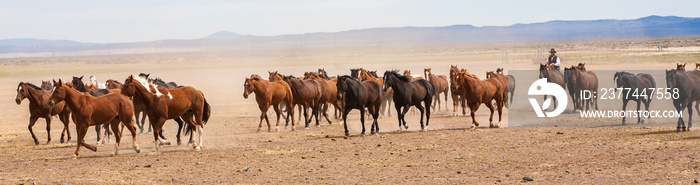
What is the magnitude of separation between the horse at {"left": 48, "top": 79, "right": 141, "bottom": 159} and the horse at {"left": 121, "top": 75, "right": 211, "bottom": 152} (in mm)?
300

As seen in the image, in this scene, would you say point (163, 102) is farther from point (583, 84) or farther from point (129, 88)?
point (583, 84)

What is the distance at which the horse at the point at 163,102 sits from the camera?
628 inches

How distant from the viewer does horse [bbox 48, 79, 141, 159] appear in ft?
49.8

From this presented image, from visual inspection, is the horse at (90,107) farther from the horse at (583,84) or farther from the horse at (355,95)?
the horse at (583,84)

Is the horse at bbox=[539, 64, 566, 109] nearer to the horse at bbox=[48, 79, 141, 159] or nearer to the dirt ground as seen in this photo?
the dirt ground

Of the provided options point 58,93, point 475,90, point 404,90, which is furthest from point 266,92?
point 58,93

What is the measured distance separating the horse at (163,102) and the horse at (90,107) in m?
0.30

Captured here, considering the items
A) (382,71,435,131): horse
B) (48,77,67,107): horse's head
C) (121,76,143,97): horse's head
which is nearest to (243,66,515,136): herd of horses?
(382,71,435,131): horse

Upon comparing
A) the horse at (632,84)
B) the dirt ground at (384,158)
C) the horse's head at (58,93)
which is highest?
the horse's head at (58,93)

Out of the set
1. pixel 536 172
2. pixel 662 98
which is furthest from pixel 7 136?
pixel 662 98

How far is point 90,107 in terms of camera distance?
15336mm

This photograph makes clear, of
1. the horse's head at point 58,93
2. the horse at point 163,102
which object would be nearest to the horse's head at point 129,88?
the horse at point 163,102

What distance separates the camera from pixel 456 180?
12055 mm

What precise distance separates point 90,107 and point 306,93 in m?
7.88
